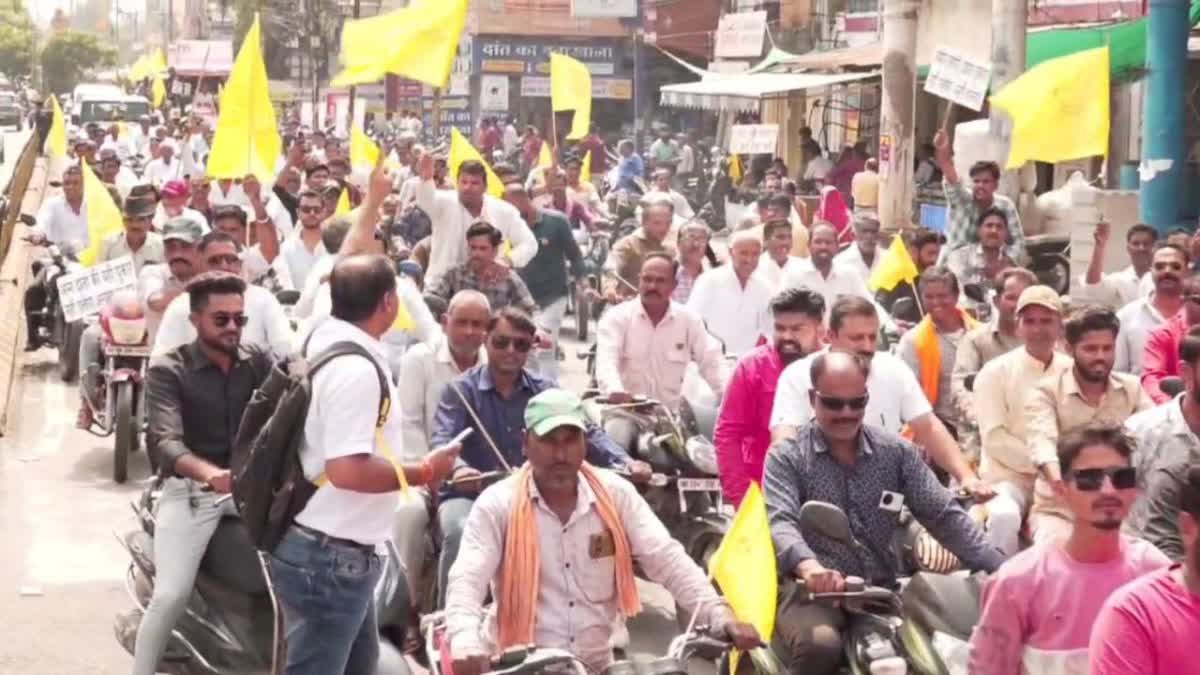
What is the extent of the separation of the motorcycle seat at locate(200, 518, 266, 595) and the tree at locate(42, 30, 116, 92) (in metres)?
111

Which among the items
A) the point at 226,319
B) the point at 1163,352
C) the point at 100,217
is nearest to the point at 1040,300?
the point at 1163,352

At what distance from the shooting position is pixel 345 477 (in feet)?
18.8

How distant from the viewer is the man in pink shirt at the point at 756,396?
8.05m

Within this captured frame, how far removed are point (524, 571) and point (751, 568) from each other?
2.10 feet

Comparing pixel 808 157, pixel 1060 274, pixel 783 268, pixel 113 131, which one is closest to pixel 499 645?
pixel 783 268

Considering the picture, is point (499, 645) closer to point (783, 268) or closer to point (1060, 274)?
point (783, 268)

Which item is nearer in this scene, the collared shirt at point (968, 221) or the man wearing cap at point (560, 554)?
the man wearing cap at point (560, 554)

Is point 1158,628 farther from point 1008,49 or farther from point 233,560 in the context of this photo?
point 1008,49

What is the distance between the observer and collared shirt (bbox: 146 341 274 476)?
23.7 feet

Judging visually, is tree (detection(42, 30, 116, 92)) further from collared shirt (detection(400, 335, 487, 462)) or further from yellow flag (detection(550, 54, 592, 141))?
collared shirt (detection(400, 335, 487, 462))

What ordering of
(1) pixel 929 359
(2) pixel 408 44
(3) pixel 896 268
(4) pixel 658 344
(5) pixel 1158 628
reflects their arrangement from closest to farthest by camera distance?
1. (5) pixel 1158 628
2. (1) pixel 929 359
3. (4) pixel 658 344
4. (3) pixel 896 268
5. (2) pixel 408 44

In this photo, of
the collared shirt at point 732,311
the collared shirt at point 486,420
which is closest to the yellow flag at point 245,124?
the collared shirt at point 732,311

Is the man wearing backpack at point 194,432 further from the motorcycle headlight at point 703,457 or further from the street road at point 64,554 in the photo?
the motorcycle headlight at point 703,457

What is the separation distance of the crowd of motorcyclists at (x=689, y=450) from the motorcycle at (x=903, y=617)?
0.01 metres
